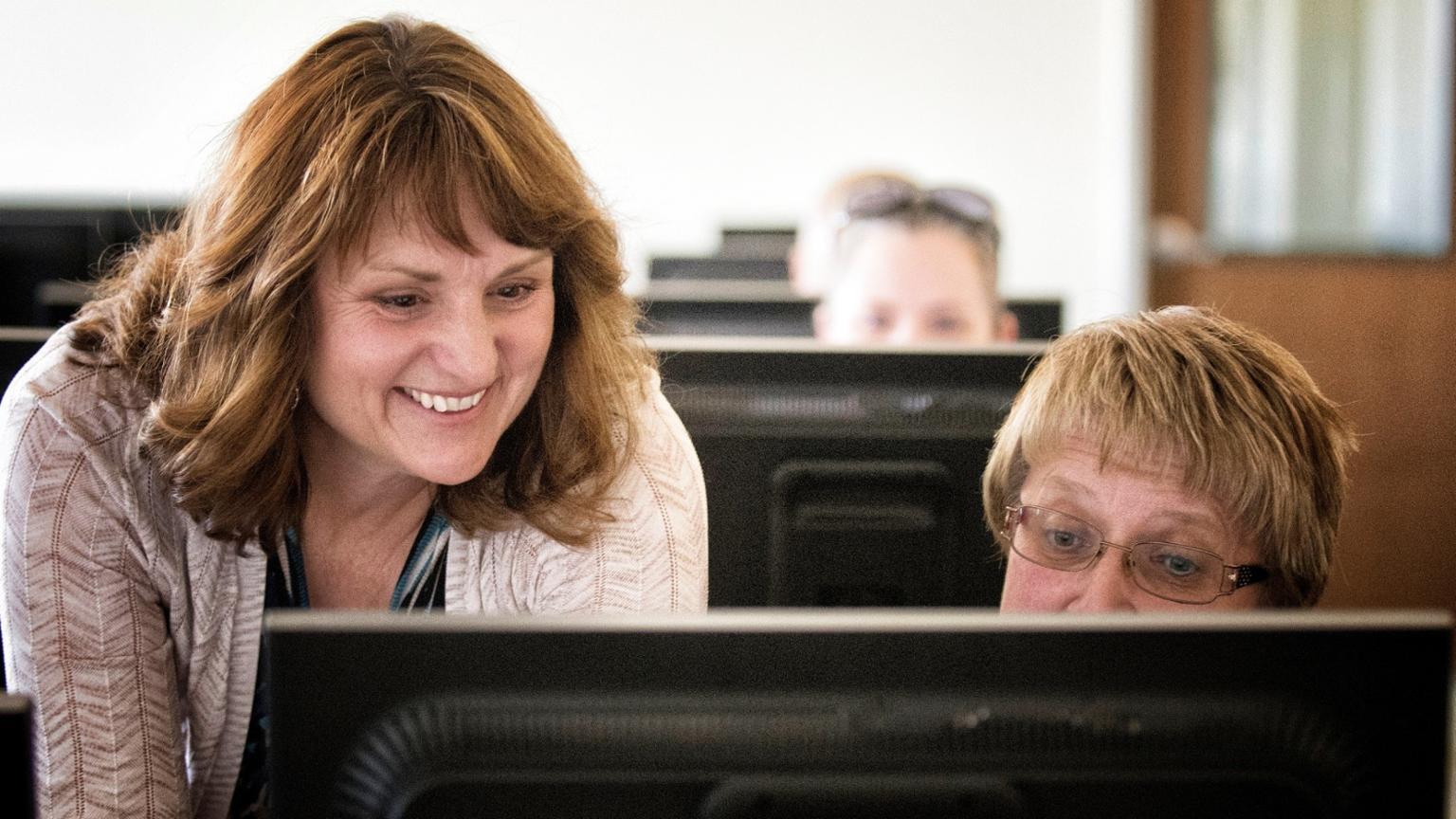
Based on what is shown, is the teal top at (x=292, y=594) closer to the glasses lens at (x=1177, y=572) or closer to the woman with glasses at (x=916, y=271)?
the glasses lens at (x=1177, y=572)

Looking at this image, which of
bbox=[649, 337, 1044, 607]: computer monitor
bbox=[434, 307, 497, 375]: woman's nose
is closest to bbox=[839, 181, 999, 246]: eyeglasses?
bbox=[649, 337, 1044, 607]: computer monitor

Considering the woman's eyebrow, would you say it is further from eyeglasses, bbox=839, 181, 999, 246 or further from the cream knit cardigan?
eyeglasses, bbox=839, 181, 999, 246

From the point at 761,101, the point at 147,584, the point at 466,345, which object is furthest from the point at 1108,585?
the point at 761,101

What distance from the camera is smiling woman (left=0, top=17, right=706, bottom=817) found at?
1.09 metres

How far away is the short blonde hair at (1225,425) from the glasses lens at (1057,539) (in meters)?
0.05

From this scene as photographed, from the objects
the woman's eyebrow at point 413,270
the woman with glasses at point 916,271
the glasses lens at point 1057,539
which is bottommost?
the glasses lens at point 1057,539

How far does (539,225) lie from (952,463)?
41 centimetres

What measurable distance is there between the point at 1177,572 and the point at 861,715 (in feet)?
1.95

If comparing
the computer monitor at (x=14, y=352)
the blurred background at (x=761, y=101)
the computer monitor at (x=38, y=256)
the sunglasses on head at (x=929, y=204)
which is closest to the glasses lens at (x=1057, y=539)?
the computer monitor at (x=14, y=352)

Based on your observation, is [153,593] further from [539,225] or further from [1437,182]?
[1437,182]

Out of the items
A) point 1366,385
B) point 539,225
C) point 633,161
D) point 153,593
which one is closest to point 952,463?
point 539,225

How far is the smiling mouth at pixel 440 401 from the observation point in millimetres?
1150

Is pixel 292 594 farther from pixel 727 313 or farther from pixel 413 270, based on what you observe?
pixel 727 313

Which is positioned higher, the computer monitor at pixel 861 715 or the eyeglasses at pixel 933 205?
the eyeglasses at pixel 933 205
